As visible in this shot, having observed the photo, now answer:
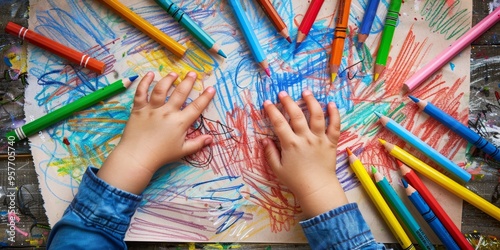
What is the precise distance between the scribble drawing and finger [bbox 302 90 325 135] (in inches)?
1.2

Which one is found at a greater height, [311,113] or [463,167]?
[311,113]

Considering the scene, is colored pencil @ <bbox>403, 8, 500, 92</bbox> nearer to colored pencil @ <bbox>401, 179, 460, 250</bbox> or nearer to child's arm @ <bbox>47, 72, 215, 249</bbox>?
colored pencil @ <bbox>401, 179, 460, 250</bbox>

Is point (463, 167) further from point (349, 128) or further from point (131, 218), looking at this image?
point (131, 218)

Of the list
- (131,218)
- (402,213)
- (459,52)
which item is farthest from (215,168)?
(459,52)

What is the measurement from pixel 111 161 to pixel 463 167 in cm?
54

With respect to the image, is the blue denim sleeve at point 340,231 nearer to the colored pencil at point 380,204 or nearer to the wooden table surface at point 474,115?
the colored pencil at point 380,204

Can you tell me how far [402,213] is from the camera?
27.6 inches

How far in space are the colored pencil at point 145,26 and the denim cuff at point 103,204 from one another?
0.22 metres

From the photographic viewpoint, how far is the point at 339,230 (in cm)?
66

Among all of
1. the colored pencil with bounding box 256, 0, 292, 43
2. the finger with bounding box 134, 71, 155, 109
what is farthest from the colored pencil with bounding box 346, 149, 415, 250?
the finger with bounding box 134, 71, 155, 109

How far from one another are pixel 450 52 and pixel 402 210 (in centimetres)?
25

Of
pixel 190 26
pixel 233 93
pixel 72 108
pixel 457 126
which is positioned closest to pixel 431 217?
pixel 457 126

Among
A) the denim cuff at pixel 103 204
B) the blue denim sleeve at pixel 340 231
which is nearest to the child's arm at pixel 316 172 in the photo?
the blue denim sleeve at pixel 340 231

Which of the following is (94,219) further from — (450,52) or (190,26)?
(450,52)
